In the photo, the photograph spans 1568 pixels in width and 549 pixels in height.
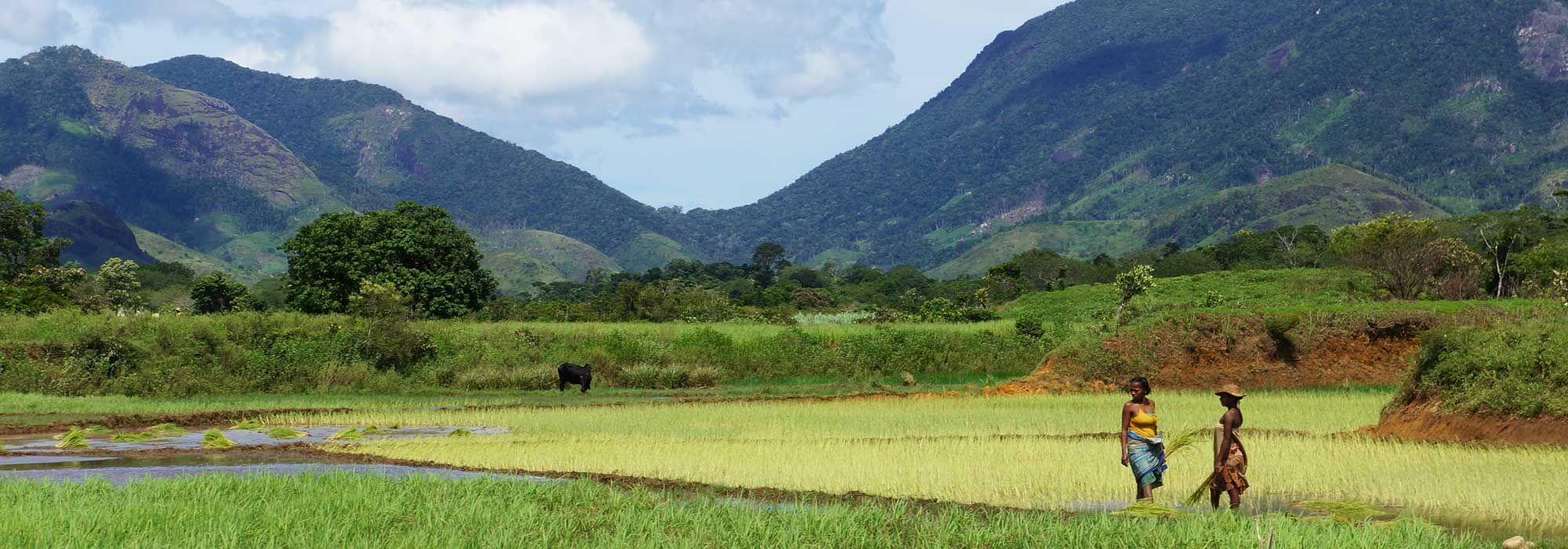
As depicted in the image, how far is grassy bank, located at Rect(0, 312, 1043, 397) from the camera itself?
31.1 m

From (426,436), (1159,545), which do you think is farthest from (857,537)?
(426,436)

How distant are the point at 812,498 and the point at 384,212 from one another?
141 feet

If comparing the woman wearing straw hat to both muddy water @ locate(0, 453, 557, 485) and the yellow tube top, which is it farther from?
muddy water @ locate(0, 453, 557, 485)

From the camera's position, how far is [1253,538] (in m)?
9.23

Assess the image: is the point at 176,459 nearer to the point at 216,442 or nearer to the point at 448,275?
the point at 216,442

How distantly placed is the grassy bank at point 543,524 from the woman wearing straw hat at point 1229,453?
2.20 ft

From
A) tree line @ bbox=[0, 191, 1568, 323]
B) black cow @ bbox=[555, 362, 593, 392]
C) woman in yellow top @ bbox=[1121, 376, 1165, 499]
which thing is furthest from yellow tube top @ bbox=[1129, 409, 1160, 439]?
tree line @ bbox=[0, 191, 1568, 323]

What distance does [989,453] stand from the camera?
57.1ft

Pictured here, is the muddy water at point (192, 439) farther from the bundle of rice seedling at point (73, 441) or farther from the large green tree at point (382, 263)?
the large green tree at point (382, 263)

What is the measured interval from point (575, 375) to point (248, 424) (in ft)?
36.7

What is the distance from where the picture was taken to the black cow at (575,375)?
110ft

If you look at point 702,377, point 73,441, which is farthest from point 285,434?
point 702,377

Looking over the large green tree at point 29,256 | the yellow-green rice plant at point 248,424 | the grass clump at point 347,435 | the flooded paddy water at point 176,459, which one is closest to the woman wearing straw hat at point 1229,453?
the flooded paddy water at point 176,459

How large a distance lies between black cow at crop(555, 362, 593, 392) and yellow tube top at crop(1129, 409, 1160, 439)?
23249 millimetres
